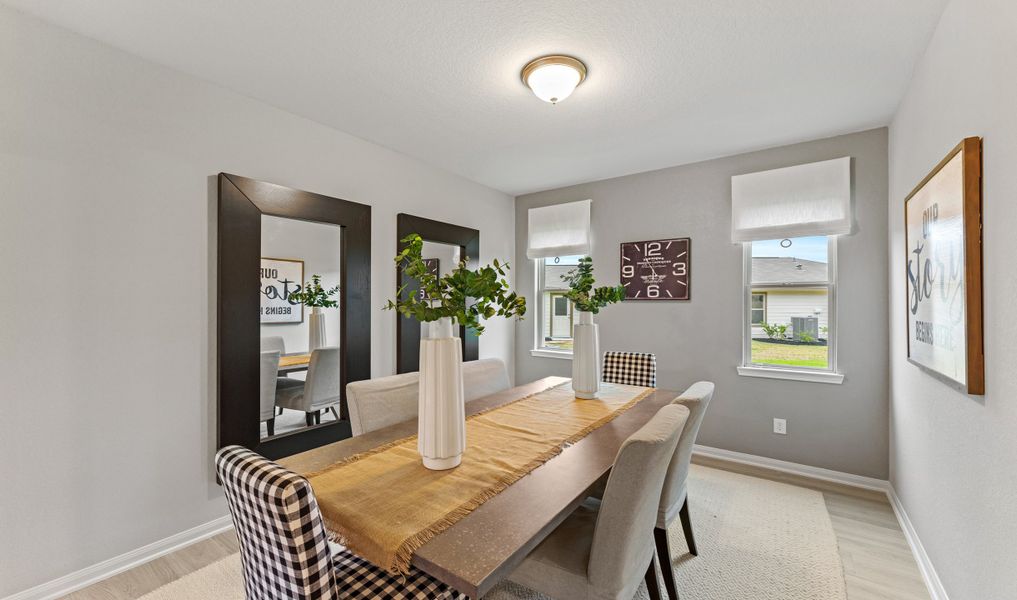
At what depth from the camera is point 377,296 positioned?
335cm

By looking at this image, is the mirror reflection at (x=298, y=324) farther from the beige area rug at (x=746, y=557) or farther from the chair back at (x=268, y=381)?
the beige area rug at (x=746, y=557)

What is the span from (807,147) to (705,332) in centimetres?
163

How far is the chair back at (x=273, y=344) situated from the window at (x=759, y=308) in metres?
3.60

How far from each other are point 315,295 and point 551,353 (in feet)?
8.40

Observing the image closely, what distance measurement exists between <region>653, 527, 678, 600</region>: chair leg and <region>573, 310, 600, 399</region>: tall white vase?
0.79 meters

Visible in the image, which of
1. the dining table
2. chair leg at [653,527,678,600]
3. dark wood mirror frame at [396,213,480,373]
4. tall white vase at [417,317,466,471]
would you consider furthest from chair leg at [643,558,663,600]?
dark wood mirror frame at [396,213,480,373]

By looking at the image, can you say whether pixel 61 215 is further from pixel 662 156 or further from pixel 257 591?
pixel 662 156

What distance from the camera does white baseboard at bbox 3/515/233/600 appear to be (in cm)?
189

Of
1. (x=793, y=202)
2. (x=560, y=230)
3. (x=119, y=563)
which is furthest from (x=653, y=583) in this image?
(x=560, y=230)

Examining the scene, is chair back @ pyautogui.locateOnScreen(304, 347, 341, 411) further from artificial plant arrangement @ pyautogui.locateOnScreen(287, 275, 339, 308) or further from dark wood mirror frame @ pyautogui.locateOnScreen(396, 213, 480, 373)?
dark wood mirror frame @ pyautogui.locateOnScreen(396, 213, 480, 373)

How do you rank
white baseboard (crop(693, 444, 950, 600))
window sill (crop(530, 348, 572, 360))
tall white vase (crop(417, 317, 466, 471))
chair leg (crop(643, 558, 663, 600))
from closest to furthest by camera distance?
tall white vase (crop(417, 317, 466, 471)) → chair leg (crop(643, 558, 663, 600)) → white baseboard (crop(693, 444, 950, 600)) → window sill (crop(530, 348, 572, 360))

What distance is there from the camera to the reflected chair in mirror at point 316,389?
279 cm

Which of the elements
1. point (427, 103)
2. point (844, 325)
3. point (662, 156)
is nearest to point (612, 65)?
point (427, 103)

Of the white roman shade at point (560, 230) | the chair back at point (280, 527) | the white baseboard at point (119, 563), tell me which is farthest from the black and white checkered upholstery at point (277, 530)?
the white roman shade at point (560, 230)
